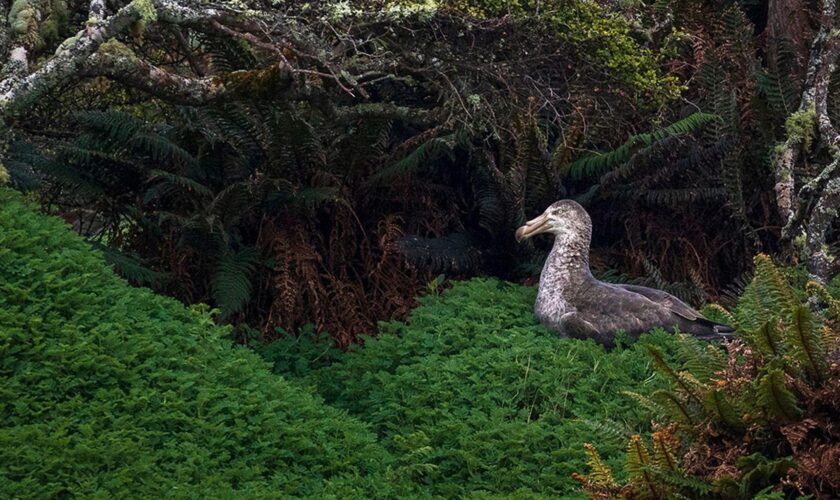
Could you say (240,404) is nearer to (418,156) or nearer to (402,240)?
(402,240)

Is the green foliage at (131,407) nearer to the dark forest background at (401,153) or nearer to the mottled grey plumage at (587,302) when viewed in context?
the dark forest background at (401,153)

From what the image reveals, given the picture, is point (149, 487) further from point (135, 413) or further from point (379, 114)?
point (379, 114)

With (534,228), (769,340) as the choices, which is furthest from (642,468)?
(534,228)

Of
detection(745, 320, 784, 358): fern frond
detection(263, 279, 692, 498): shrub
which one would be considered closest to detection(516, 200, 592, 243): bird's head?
detection(263, 279, 692, 498): shrub

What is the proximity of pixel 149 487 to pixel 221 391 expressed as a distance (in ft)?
3.64

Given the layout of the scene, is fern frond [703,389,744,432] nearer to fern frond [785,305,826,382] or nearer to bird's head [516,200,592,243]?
fern frond [785,305,826,382]

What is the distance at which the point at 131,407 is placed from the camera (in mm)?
6777

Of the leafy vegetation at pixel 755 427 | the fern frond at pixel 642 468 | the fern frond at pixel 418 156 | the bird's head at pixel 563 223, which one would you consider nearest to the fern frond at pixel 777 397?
the leafy vegetation at pixel 755 427

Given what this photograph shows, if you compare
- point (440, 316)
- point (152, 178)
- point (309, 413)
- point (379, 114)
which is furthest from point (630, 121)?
point (309, 413)

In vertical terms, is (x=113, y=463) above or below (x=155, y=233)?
below

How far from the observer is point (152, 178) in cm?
964

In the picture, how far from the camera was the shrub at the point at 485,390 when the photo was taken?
23.3ft

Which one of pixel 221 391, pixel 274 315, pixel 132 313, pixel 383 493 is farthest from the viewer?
pixel 274 315

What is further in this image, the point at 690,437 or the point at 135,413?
the point at 135,413
